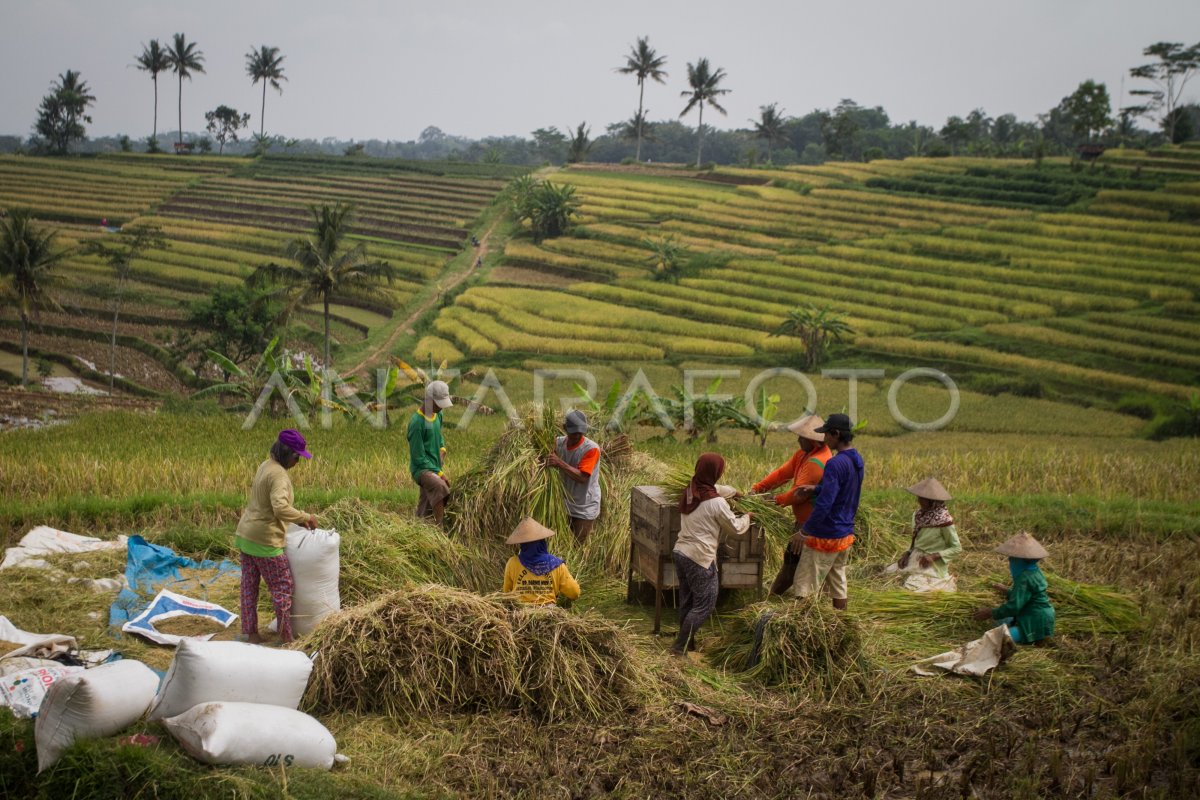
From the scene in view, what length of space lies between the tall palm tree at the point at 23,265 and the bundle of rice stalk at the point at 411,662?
17.3 m

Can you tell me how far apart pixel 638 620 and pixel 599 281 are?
2112 cm

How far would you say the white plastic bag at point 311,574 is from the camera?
225 inches

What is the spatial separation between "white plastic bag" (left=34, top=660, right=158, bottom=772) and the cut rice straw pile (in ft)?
2.89

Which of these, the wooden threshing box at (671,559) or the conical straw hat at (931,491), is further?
the conical straw hat at (931,491)

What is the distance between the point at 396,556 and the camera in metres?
6.55

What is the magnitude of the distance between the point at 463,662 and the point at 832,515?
86.8 inches

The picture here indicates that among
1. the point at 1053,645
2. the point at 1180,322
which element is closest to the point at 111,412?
the point at 1053,645

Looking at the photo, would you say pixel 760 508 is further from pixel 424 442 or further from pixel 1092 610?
pixel 424 442

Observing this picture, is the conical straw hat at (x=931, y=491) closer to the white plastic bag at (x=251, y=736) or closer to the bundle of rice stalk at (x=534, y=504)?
the bundle of rice stalk at (x=534, y=504)

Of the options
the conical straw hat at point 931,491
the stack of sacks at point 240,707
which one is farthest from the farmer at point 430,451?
the conical straw hat at point 931,491

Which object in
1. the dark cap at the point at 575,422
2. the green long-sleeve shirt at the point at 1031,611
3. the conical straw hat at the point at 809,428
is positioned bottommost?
the green long-sleeve shirt at the point at 1031,611

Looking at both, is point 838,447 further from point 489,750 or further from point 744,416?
point 744,416

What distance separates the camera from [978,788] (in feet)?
14.4

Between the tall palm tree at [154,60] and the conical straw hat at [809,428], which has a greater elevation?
the tall palm tree at [154,60]
